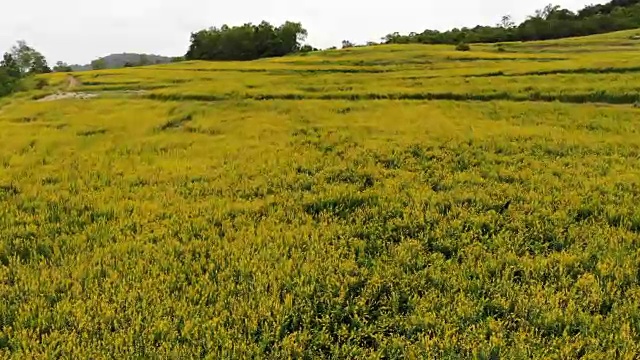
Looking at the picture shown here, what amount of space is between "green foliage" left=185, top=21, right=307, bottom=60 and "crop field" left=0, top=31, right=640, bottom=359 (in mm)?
76154

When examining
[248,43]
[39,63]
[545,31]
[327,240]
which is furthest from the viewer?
[39,63]

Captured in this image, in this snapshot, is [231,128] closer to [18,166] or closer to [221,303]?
[18,166]

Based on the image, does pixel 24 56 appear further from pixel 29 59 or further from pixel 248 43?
pixel 248 43

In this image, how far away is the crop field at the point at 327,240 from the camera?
5273mm

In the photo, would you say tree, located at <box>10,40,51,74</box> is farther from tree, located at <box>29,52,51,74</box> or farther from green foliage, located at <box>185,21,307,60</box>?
green foliage, located at <box>185,21,307,60</box>

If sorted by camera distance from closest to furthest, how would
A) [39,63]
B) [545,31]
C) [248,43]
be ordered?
[545,31]
[248,43]
[39,63]

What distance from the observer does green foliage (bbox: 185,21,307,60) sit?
90812 millimetres

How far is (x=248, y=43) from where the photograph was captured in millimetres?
91188

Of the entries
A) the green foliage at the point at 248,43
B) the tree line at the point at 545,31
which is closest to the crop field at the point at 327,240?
the tree line at the point at 545,31

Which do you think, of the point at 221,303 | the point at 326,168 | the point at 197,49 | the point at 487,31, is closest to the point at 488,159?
the point at 326,168

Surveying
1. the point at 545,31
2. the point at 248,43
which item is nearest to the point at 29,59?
the point at 248,43

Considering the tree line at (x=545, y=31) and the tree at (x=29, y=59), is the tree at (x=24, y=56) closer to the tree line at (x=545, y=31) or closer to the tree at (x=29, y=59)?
the tree at (x=29, y=59)

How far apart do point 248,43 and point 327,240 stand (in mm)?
88998

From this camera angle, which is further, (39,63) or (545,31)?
(39,63)
